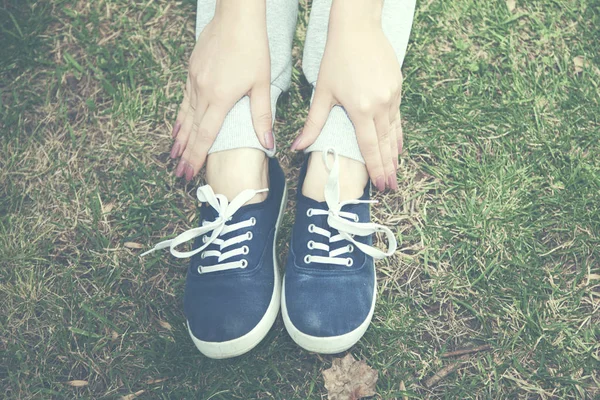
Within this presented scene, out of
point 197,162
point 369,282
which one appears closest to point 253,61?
point 197,162

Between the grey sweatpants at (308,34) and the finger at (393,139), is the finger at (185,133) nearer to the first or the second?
the grey sweatpants at (308,34)

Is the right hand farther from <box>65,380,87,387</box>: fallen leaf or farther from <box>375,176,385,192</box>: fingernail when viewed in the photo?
<box>65,380,87,387</box>: fallen leaf

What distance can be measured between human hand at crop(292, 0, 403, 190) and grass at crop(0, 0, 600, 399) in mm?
386

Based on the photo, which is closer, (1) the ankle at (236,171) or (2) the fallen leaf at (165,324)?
(1) the ankle at (236,171)

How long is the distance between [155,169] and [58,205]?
0.47 metres

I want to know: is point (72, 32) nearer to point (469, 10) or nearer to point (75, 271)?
point (75, 271)

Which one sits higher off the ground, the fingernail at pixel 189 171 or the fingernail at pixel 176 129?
the fingernail at pixel 176 129

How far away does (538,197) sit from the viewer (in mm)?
2191

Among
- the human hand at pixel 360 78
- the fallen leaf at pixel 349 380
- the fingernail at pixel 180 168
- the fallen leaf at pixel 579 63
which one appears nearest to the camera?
the human hand at pixel 360 78

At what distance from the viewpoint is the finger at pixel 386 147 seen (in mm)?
1939

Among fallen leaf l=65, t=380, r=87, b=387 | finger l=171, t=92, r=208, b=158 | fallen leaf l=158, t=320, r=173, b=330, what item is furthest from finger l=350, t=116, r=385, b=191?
fallen leaf l=65, t=380, r=87, b=387

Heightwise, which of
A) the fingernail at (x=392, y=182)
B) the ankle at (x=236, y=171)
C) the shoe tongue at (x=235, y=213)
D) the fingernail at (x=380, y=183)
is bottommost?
the shoe tongue at (x=235, y=213)

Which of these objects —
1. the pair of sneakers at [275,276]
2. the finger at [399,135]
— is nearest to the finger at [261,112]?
the pair of sneakers at [275,276]

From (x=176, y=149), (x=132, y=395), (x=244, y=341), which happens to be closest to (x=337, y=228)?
(x=244, y=341)
